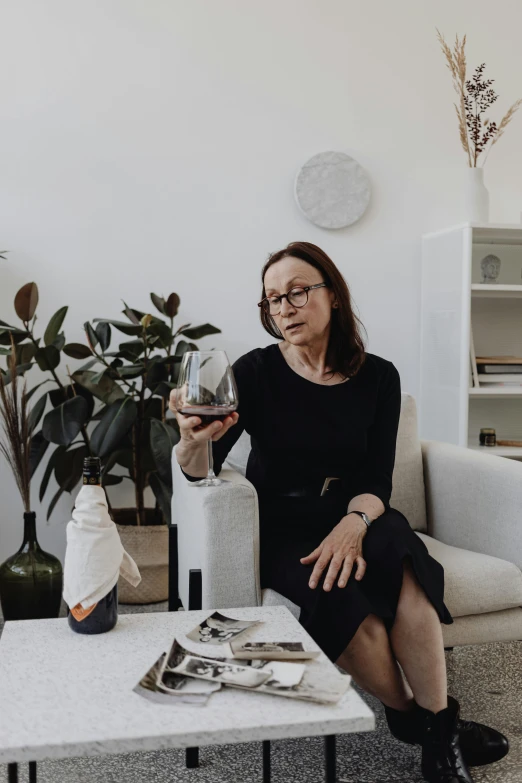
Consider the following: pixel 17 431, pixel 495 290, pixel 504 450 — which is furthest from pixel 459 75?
pixel 17 431

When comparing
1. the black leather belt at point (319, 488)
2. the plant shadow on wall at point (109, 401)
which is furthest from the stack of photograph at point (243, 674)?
the plant shadow on wall at point (109, 401)

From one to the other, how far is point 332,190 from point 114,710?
2.61m

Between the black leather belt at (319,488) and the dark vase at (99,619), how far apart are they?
0.63m

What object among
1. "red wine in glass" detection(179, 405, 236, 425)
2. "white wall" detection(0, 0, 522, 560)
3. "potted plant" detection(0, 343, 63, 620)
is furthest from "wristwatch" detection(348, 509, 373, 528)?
"white wall" detection(0, 0, 522, 560)

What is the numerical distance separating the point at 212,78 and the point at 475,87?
3.62 feet

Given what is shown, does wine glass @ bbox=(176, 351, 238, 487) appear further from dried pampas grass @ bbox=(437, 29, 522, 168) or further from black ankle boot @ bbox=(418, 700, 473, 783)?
dried pampas grass @ bbox=(437, 29, 522, 168)

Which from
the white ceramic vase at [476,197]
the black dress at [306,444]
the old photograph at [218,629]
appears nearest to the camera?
the old photograph at [218,629]

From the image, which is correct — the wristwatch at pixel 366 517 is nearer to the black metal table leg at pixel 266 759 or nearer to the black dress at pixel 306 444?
the black dress at pixel 306 444

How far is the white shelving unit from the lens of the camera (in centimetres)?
319

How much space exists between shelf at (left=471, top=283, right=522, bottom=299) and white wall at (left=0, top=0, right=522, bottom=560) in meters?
0.31

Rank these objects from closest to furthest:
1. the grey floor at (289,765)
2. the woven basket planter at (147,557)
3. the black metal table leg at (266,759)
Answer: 1. the black metal table leg at (266,759)
2. the grey floor at (289,765)
3. the woven basket planter at (147,557)

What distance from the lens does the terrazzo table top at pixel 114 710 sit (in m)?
1.07

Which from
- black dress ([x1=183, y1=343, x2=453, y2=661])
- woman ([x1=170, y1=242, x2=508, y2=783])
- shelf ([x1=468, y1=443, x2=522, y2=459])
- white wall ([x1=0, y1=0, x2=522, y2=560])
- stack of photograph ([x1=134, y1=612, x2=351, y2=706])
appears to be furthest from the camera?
shelf ([x1=468, y1=443, x2=522, y2=459])

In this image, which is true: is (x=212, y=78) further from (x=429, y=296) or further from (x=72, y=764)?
(x=72, y=764)
